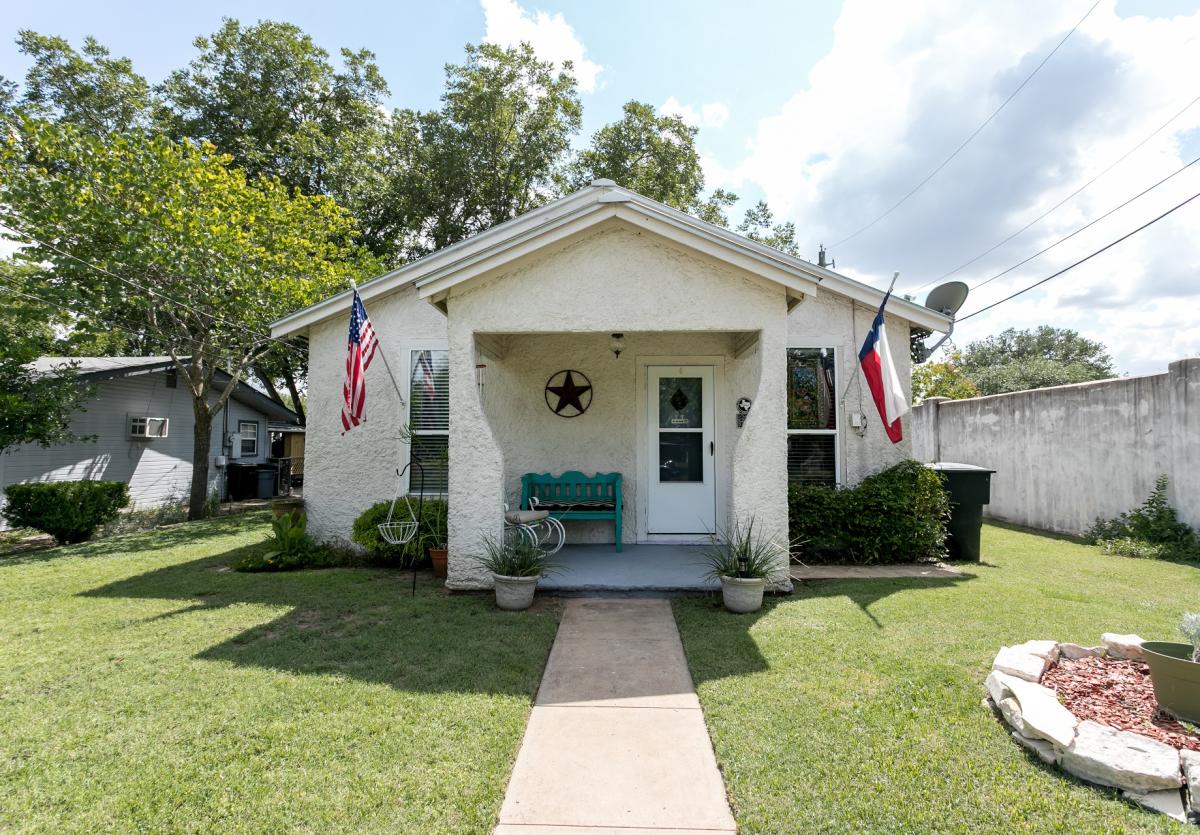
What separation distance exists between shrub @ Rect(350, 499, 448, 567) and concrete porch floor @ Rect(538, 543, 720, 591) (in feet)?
5.28

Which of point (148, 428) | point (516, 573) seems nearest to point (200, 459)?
point (148, 428)

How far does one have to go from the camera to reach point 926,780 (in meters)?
2.71

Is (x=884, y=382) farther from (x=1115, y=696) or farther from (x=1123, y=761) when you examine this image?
(x=1123, y=761)

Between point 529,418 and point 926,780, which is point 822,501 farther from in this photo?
point 926,780

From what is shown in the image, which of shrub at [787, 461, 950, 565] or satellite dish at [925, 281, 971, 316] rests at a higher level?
satellite dish at [925, 281, 971, 316]

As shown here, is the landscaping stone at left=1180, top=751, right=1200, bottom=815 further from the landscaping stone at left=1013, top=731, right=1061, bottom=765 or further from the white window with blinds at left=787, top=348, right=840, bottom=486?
the white window with blinds at left=787, top=348, right=840, bottom=486

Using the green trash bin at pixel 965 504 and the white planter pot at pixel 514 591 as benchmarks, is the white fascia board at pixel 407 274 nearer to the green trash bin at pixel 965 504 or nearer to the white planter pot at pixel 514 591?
the white planter pot at pixel 514 591

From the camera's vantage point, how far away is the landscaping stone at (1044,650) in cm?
374

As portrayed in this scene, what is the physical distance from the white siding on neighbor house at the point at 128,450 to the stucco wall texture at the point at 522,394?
8.57m

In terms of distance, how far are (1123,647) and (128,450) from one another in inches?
734

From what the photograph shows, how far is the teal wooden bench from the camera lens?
7.75 metres

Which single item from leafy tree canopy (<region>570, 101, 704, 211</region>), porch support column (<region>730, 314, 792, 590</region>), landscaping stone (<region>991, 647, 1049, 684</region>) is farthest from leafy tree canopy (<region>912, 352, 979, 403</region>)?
landscaping stone (<region>991, 647, 1049, 684</region>)

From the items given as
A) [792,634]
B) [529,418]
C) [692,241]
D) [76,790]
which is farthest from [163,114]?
[792,634]

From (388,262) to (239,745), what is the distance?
18857mm
